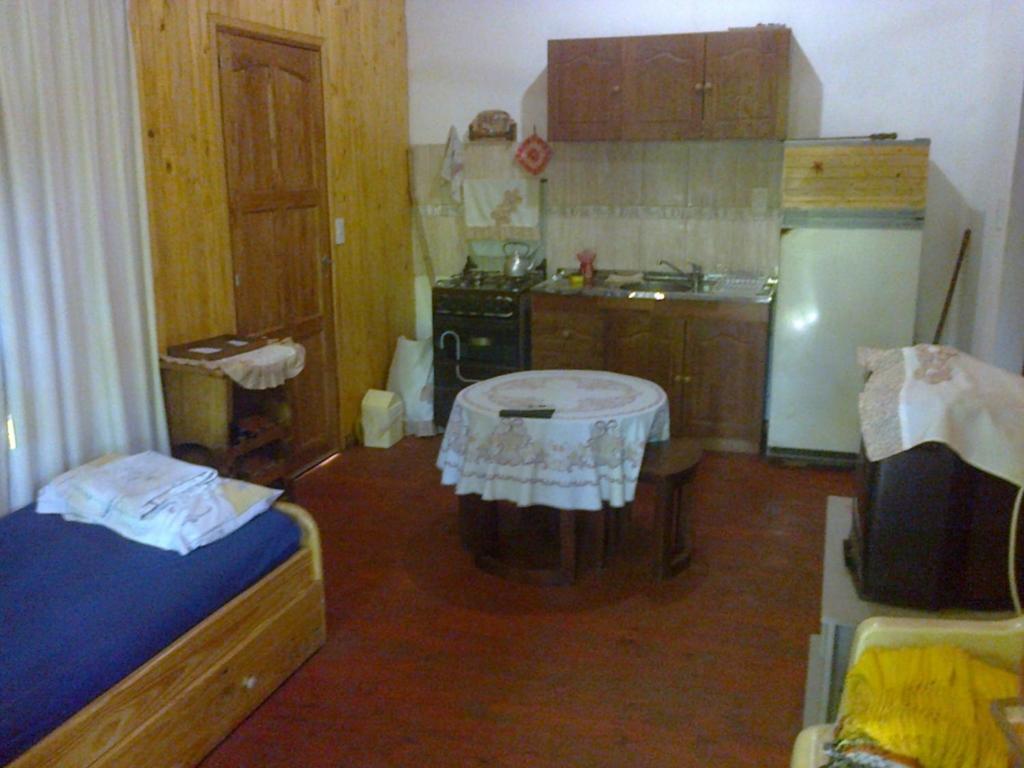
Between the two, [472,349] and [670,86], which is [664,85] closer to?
[670,86]

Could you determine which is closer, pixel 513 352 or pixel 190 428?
pixel 190 428

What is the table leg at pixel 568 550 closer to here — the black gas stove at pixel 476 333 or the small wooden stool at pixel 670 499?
the small wooden stool at pixel 670 499

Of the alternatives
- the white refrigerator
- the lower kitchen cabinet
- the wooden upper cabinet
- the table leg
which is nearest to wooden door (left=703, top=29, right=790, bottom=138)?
the wooden upper cabinet

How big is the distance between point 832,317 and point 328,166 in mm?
2637

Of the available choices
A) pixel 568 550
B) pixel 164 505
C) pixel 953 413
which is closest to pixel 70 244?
pixel 164 505

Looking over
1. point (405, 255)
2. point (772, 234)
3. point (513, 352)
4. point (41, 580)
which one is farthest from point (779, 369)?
point (41, 580)

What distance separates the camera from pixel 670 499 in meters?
3.34

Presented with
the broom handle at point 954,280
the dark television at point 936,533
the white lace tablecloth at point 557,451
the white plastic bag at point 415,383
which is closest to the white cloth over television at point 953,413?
the dark television at point 936,533

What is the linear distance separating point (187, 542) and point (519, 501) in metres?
1.16

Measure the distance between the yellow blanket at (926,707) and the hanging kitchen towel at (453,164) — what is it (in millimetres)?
4175

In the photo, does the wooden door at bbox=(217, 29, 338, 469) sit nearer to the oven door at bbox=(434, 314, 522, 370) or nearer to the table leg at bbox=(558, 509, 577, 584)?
the oven door at bbox=(434, 314, 522, 370)

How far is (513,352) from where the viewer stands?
5059 millimetres

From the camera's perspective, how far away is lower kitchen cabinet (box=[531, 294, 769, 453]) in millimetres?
4676

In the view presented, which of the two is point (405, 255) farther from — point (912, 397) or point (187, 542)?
point (912, 397)
